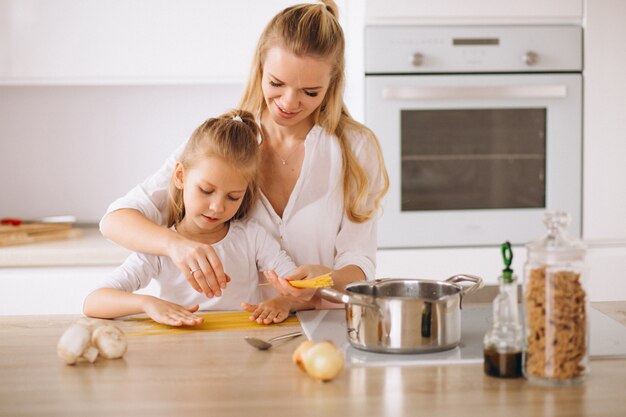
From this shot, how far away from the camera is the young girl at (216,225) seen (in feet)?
5.87

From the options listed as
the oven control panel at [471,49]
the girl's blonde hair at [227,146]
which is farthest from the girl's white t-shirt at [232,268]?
the oven control panel at [471,49]

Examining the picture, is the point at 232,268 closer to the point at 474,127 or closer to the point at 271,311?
the point at 271,311

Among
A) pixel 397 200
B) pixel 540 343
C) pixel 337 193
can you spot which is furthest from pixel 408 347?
pixel 397 200

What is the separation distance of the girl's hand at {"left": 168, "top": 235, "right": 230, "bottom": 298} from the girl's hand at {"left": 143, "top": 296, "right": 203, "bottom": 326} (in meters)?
0.05

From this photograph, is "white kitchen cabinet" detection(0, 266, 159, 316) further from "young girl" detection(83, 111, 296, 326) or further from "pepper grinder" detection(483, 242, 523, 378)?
"pepper grinder" detection(483, 242, 523, 378)

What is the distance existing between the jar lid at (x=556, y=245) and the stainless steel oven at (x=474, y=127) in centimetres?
162

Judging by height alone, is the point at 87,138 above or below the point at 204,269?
above

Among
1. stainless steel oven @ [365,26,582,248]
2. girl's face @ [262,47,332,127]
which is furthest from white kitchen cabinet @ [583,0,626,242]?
girl's face @ [262,47,332,127]

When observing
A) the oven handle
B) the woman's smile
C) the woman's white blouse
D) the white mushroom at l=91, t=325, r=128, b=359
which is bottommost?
the white mushroom at l=91, t=325, r=128, b=359

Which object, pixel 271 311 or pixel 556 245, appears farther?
pixel 271 311

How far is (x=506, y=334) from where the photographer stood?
3.84 feet

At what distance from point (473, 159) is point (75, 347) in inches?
71.9

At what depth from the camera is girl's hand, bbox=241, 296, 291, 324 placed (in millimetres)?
1557

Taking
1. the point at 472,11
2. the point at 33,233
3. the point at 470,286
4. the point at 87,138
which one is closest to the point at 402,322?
the point at 470,286
